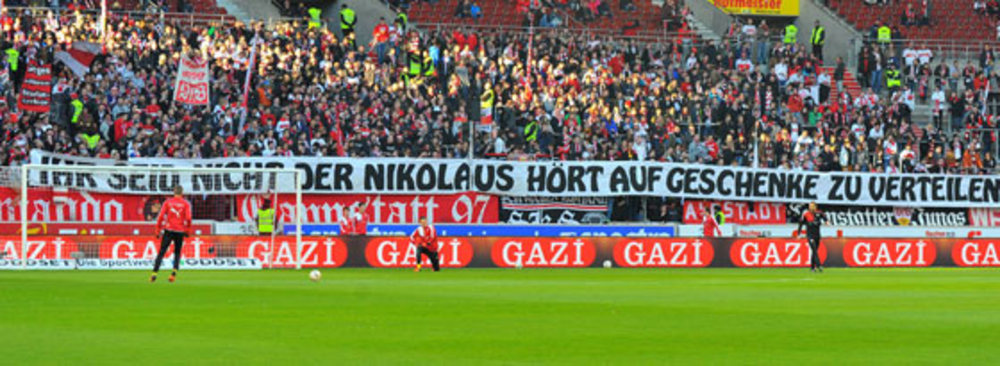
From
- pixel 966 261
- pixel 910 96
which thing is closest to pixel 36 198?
pixel 966 261

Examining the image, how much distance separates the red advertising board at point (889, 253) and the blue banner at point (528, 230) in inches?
191

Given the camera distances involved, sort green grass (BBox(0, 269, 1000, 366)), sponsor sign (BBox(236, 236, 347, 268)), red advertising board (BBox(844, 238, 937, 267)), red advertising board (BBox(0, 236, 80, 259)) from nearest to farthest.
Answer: green grass (BBox(0, 269, 1000, 366)), red advertising board (BBox(0, 236, 80, 259)), sponsor sign (BBox(236, 236, 347, 268)), red advertising board (BBox(844, 238, 937, 267))

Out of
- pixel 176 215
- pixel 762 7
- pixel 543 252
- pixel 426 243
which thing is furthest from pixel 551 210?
pixel 762 7

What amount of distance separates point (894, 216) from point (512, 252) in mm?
14419

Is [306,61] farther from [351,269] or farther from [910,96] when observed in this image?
[910,96]

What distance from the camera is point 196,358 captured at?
38.5 ft

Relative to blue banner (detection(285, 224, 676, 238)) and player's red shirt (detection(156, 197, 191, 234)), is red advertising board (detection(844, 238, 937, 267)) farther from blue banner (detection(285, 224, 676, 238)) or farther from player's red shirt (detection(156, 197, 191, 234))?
player's red shirt (detection(156, 197, 191, 234))

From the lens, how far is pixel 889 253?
44781 millimetres

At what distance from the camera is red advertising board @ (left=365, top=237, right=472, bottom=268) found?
129 feet

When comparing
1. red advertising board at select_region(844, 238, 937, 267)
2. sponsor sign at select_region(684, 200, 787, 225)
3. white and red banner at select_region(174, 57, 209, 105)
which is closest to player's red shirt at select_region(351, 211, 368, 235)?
white and red banner at select_region(174, 57, 209, 105)

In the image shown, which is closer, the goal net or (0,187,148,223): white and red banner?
the goal net

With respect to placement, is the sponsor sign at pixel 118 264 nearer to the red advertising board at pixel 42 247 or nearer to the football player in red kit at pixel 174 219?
the red advertising board at pixel 42 247

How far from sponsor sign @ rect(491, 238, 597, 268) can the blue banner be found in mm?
760

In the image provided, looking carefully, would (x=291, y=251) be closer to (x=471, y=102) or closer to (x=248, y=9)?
(x=471, y=102)
